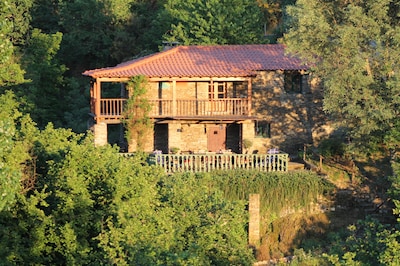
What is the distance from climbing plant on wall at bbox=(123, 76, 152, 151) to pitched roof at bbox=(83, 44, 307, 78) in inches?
19.6

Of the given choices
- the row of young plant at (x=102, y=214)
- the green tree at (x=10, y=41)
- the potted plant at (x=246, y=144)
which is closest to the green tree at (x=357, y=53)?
the potted plant at (x=246, y=144)

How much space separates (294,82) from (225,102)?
3866mm

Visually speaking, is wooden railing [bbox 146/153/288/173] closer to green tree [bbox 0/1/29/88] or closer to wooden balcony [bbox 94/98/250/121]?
Answer: wooden balcony [bbox 94/98/250/121]

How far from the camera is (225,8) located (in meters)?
41.6

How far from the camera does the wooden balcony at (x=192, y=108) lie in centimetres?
3092

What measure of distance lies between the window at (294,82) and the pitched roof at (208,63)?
620 mm

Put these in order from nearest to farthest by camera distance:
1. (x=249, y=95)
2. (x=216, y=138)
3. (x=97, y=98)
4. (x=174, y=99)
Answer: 1. (x=97, y=98)
2. (x=174, y=99)
3. (x=249, y=95)
4. (x=216, y=138)

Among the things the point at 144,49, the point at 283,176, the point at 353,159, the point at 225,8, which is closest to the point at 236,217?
the point at 283,176

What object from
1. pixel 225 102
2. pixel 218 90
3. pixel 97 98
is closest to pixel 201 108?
pixel 225 102

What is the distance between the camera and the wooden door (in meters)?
32.7

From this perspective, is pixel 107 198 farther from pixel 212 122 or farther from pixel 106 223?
pixel 212 122

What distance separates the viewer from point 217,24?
4134 centimetres

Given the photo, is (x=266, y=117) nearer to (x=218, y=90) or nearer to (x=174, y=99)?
(x=218, y=90)

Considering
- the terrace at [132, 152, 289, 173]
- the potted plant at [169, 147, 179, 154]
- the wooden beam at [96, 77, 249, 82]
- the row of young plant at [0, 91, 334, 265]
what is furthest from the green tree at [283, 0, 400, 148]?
the potted plant at [169, 147, 179, 154]
